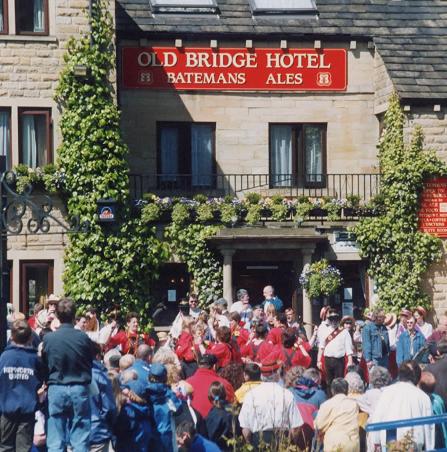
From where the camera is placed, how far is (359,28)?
30.1 m

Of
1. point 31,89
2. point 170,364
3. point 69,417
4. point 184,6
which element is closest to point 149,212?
point 31,89

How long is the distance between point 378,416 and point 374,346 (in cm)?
812

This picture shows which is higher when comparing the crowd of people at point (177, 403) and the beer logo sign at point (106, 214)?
the beer logo sign at point (106, 214)

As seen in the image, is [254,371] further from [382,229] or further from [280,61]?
[280,61]

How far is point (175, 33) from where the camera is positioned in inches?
1153

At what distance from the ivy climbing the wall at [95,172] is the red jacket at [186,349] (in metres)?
6.73

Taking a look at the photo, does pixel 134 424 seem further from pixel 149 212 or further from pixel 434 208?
pixel 434 208

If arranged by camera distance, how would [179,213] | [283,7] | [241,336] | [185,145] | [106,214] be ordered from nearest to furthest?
[241,336] → [106,214] → [179,213] → [185,145] → [283,7]

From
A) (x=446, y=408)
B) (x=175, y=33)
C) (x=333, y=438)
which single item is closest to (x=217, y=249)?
(x=175, y=33)

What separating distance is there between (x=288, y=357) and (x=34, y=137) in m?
10.1

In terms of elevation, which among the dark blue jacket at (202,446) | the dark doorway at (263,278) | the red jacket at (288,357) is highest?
the dark doorway at (263,278)

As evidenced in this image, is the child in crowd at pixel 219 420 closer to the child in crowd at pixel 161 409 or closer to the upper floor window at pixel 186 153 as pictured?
the child in crowd at pixel 161 409

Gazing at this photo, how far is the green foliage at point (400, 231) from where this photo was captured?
2852 cm

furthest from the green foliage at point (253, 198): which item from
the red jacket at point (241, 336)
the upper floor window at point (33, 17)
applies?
the red jacket at point (241, 336)
